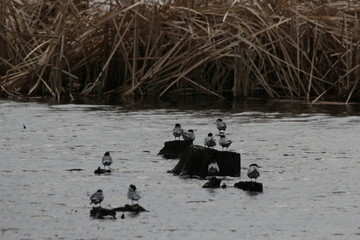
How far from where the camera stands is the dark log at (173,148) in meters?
12.5

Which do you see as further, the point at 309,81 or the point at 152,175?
the point at 309,81

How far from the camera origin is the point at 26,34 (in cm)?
2061

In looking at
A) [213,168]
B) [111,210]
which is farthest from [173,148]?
[111,210]

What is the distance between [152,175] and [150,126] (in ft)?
14.8

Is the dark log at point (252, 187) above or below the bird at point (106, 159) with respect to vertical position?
below

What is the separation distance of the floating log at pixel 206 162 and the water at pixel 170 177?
129 millimetres

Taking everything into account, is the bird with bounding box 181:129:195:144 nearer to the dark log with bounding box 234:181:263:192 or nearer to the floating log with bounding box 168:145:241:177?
the floating log with bounding box 168:145:241:177

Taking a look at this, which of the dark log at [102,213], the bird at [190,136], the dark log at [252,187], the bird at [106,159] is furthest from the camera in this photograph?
the bird at [190,136]

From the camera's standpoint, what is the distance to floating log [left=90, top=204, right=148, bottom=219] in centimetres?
874

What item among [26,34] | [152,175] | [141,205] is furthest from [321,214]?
[26,34]

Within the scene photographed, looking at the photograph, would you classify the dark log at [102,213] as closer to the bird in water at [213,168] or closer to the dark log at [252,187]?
the dark log at [252,187]

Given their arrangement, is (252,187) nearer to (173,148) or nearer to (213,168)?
(213,168)

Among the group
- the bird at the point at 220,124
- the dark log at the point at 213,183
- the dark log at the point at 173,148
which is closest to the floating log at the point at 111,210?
the dark log at the point at 213,183

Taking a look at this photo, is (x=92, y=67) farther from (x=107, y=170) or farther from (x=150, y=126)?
(x=107, y=170)
